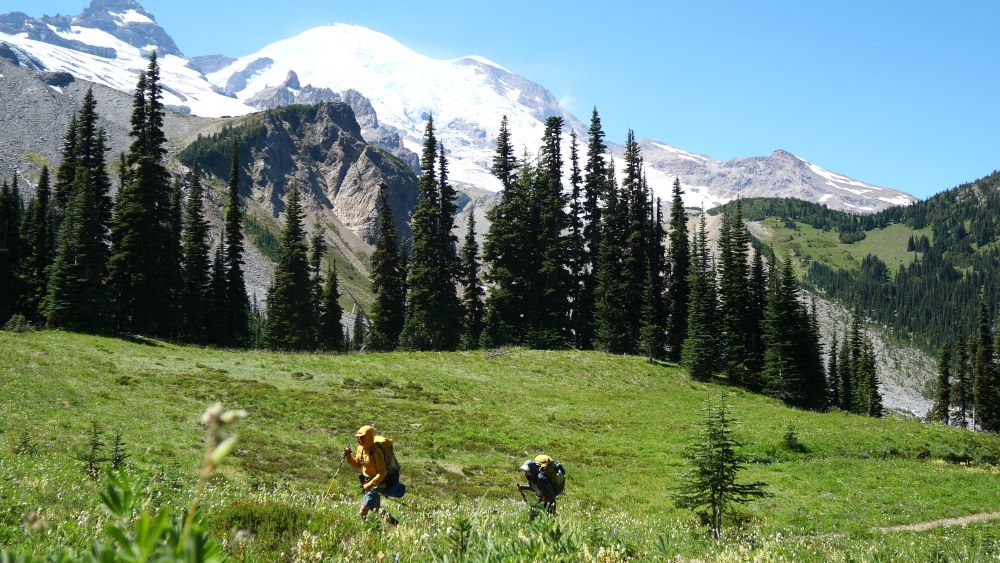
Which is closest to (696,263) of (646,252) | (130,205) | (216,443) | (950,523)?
(646,252)

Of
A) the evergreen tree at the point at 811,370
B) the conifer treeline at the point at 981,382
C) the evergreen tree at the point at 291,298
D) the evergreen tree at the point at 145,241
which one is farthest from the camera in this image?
the conifer treeline at the point at 981,382

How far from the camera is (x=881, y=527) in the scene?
17344mm

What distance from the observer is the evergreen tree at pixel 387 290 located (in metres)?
59.6

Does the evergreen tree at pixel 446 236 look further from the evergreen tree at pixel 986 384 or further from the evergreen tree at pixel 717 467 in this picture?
the evergreen tree at pixel 986 384

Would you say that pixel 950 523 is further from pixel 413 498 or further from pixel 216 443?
pixel 216 443

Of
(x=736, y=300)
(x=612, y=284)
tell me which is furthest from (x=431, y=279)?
(x=736, y=300)

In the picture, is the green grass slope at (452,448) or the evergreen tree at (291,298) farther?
the evergreen tree at (291,298)

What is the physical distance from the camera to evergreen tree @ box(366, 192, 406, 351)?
59.6m

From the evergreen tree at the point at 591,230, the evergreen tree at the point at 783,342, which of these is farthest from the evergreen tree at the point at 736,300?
the evergreen tree at the point at 591,230

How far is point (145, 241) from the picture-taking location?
48.3 m

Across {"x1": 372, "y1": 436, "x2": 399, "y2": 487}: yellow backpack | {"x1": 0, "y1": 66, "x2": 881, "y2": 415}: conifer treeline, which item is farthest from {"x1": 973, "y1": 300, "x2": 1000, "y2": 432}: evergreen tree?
{"x1": 372, "y1": 436, "x2": 399, "y2": 487}: yellow backpack

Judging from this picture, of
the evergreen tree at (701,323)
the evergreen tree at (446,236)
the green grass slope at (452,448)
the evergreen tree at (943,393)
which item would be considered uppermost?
the evergreen tree at (446,236)

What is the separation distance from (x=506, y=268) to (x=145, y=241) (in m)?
31.1

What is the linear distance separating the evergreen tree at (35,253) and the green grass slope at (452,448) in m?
23.6
